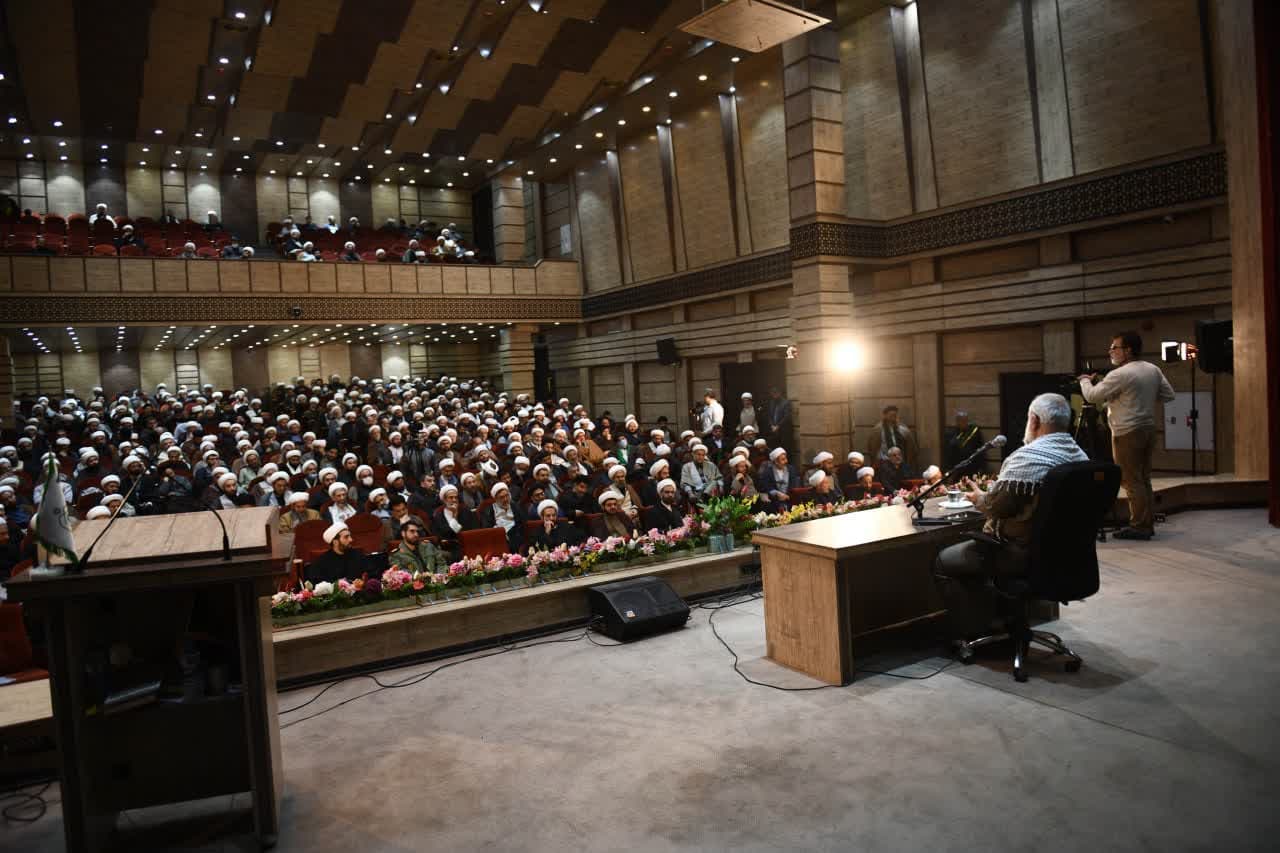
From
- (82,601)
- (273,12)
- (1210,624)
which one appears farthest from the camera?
(273,12)

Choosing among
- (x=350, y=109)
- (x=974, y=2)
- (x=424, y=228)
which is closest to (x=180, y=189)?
(x=424, y=228)

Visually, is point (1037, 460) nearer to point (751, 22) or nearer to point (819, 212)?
point (751, 22)

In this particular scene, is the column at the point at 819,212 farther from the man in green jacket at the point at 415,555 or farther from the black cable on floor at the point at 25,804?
the black cable on floor at the point at 25,804

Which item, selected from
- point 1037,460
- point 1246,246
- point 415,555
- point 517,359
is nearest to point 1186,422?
point 1246,246

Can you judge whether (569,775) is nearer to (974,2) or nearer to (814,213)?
(814,213)

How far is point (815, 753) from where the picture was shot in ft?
11.6

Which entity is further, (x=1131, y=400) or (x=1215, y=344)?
(x=1215, y=344)

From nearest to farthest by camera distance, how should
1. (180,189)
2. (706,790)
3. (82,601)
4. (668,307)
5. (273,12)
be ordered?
1. (82,601)
2. (706,790)
3. (273,12)
4. (668,307)
5. (180,189)

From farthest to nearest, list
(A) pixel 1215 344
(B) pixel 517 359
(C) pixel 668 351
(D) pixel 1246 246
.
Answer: (B) pixel 517 359
(C) pixel 668 351
(D) pixel 1246 246
(A) pixel 1215 344

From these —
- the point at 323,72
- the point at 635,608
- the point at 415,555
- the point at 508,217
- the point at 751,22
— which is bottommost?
the point at 635,608

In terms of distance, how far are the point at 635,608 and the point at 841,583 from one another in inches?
64.0

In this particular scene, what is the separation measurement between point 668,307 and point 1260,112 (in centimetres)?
Result: 1220

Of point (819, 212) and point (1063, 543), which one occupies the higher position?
point (819, 212)

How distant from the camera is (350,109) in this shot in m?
18.4
